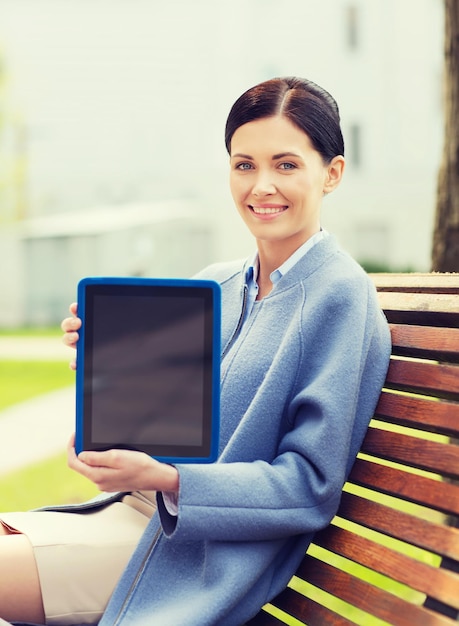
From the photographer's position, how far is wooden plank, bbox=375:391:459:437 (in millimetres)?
1931

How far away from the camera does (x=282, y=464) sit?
1.92m

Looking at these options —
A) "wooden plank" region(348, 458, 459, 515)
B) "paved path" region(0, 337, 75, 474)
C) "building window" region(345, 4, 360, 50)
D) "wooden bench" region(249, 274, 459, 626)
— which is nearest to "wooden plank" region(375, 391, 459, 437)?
"wooden bench" region(249, 274, 459, 626)

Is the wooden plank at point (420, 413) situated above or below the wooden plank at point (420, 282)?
below

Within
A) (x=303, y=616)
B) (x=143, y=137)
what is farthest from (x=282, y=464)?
(x=143, y=137)

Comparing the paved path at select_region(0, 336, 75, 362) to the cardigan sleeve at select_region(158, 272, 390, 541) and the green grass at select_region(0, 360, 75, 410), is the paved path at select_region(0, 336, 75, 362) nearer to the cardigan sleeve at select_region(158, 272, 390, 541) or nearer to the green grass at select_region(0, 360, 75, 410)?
the green grass at select_region(0, 360, 75, 410)

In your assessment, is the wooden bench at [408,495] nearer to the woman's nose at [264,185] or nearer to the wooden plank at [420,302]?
the wooden plank at [420,302]

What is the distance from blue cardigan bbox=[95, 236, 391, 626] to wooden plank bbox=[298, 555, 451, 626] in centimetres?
5

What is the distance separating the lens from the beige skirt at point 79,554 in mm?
2070

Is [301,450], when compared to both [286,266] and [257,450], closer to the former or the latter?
[257,450]

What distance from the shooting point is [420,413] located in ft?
6.61

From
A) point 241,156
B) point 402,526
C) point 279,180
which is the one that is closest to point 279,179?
point 279,180

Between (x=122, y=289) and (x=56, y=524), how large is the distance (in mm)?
674

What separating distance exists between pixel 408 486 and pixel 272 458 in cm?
29

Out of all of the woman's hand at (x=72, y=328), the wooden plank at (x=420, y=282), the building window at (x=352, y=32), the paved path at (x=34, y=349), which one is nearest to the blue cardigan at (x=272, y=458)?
the wooden plank at (x=420, y=282)
